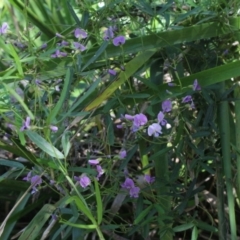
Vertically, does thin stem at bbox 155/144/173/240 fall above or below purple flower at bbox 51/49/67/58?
below

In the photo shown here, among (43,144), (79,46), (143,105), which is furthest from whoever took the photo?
(143,105)

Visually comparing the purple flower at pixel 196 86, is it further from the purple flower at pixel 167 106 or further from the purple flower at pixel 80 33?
the purple flower at pixel 80 33

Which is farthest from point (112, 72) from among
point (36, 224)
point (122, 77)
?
point (36, 224)

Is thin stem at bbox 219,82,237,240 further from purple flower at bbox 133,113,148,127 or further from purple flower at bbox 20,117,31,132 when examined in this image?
Answer: purple flower at bbox 20,117,31,132

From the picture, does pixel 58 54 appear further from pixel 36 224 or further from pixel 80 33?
pixel 36 224

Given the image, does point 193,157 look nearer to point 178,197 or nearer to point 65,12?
point 178,197

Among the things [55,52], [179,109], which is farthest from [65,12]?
[179,109]

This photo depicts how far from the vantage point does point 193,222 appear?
653 mm

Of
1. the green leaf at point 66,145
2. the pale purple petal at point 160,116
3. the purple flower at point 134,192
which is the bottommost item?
the purple flower at point 134,192

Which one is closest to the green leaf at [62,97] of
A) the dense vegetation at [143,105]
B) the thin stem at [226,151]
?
the dense vegetation at [143,105]

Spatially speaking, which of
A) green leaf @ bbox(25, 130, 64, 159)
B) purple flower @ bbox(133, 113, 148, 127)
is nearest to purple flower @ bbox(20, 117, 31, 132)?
green leaf @ bbox(25, 130, 64, 159)

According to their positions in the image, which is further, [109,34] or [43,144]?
[109,34]

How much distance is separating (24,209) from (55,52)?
0.89ft

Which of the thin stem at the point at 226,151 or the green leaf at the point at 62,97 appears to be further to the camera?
the thin stem at the point at 226,151
